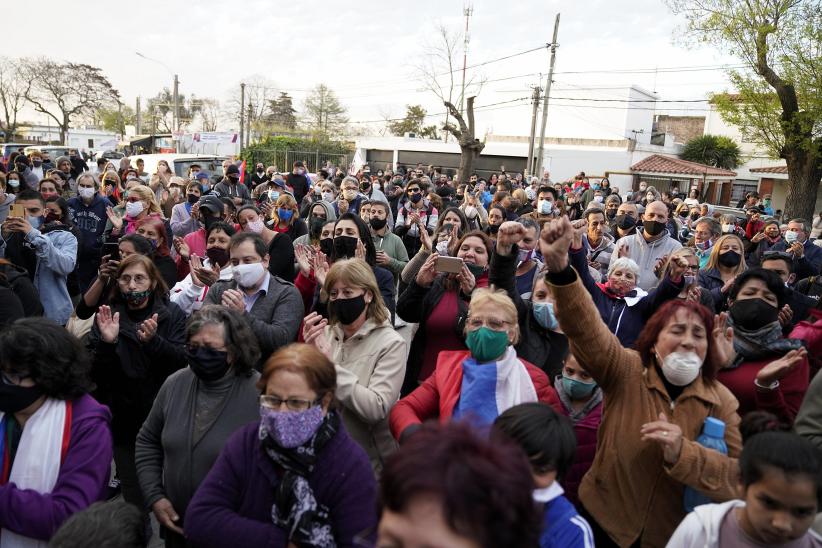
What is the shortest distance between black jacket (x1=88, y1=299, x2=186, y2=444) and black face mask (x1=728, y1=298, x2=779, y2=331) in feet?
11.1

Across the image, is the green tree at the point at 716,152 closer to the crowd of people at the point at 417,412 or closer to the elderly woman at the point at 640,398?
the crowd of people at the point at 417,412

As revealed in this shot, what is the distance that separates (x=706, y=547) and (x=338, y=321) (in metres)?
2.08

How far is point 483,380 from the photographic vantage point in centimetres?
277

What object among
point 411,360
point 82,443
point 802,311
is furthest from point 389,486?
point 802,311

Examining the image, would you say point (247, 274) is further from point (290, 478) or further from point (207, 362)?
point (290, 478)

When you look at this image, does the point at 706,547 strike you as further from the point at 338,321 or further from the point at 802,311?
the point at 802,311

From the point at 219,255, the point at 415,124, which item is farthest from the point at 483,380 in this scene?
the point at 415,124

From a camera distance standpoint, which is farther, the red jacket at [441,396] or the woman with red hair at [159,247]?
the woman with red hair at [159,247]

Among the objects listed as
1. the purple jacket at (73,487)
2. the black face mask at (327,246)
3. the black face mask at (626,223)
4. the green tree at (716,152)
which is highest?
the green tree at (716,152)

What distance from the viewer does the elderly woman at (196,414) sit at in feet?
8.82

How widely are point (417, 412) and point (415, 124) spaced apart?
191 ft

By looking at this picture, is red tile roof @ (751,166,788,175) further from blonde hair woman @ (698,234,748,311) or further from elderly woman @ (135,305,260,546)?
elderly woman @ (135,305,260,546)

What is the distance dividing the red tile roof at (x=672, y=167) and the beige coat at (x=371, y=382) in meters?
33.2

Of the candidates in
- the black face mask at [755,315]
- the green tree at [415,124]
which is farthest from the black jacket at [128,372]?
the green tree at [415,124]
